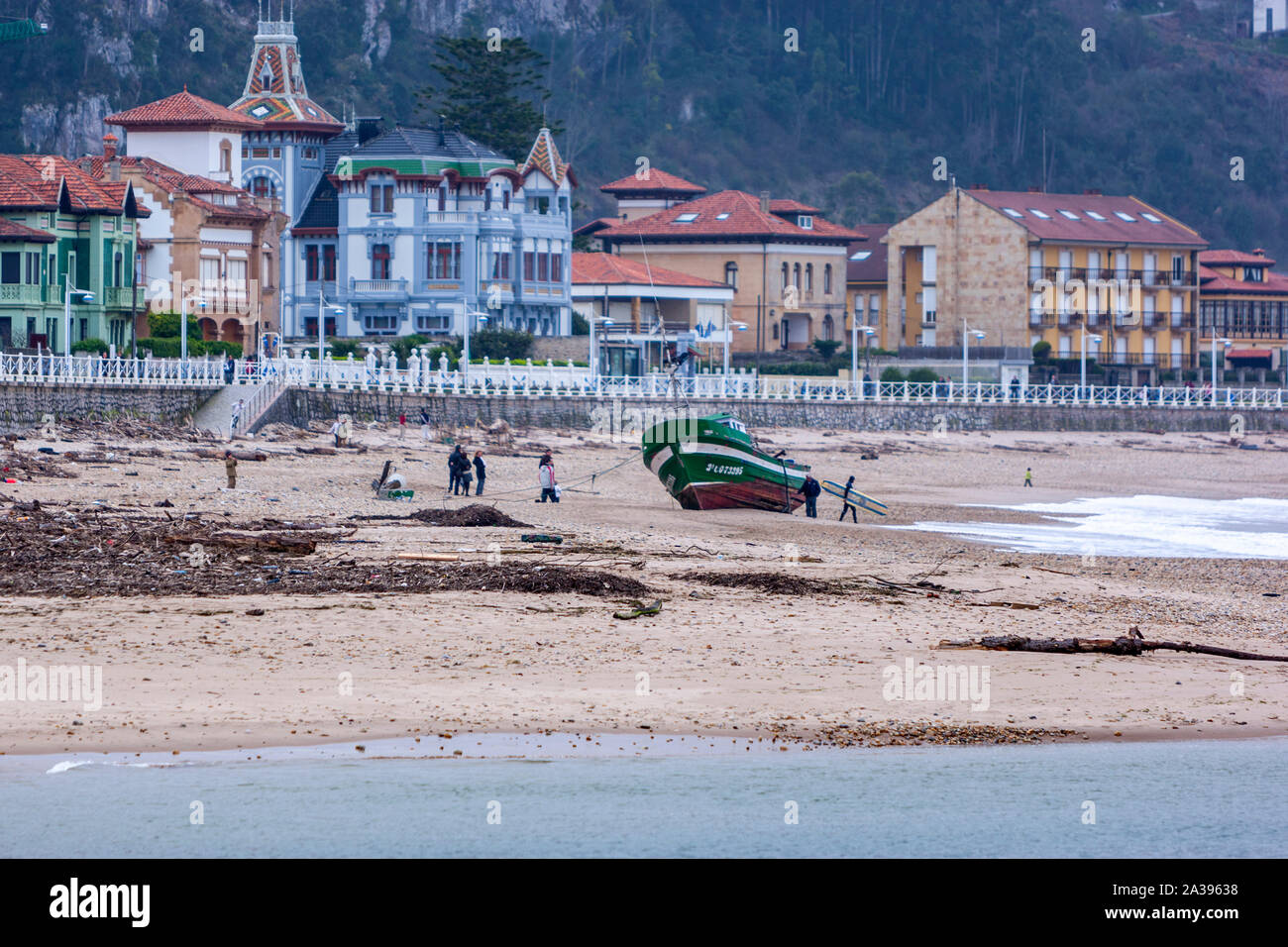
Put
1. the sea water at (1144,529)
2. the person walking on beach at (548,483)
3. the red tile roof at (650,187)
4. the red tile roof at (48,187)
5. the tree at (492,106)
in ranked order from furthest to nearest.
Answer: the red tile roof at (650,187)
the tree at (492,106)
the red tile roof at (48,187)
the person walking on beach at (548,483)
the sea water at (1144,529)

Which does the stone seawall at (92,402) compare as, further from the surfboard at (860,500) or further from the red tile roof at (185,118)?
the red tile roof at (185,118)

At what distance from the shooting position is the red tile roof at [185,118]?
256ft

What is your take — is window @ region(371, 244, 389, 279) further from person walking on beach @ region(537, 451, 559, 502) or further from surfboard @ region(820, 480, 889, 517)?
person walking on beach @ region(537, 451, 559, 502)

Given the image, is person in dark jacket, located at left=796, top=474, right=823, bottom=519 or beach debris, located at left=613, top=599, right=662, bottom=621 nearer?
beach debris, located at left=613, top=599, right=662, bottom=621

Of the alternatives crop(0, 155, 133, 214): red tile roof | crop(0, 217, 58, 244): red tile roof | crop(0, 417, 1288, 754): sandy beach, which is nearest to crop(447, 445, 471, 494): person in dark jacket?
crop(0, 417, 1288, 754): sandy beach

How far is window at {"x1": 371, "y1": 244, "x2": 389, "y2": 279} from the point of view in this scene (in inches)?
2963

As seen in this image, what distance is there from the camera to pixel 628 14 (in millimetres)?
146125

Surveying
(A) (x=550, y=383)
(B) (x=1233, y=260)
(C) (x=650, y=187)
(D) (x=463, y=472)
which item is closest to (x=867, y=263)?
(C) (x=650, y=187)

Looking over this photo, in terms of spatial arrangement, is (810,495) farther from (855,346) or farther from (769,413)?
(855,346)

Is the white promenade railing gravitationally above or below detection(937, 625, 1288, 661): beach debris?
above

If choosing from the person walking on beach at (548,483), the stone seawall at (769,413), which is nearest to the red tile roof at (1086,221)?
the stone seawall at (769,413)

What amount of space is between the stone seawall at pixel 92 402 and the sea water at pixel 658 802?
1247 inches

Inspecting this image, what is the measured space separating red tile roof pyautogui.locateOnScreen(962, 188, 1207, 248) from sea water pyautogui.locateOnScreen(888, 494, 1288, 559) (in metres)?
49.3
